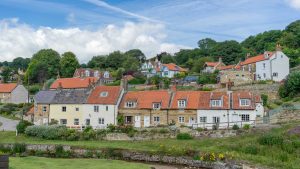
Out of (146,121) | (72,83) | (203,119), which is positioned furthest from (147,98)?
(72,83)

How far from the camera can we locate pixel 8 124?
54.5 m

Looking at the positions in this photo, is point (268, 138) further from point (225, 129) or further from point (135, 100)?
point (135, 100)

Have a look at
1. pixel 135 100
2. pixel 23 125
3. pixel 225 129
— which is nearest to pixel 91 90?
pixel 135 100

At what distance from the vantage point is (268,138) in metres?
31.6

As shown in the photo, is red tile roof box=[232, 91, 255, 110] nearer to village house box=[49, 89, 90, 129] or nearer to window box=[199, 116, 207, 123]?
window box=[199, 116, 207, 123]

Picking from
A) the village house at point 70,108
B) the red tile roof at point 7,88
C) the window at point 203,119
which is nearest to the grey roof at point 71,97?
the village house at point 70,108

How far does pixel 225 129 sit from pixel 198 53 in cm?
8754

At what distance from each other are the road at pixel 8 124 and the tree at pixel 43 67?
45539 millimetres

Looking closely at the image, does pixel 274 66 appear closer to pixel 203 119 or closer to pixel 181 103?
pixel 203 119

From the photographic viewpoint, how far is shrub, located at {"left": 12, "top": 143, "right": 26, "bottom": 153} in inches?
1394

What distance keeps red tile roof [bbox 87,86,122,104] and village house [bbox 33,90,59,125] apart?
625 cm

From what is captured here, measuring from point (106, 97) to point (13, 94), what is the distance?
41.7 m

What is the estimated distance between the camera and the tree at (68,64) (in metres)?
106

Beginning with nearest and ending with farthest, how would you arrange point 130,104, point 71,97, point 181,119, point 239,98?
point 239,98
point 181,119
point 130,104
point 71,97
